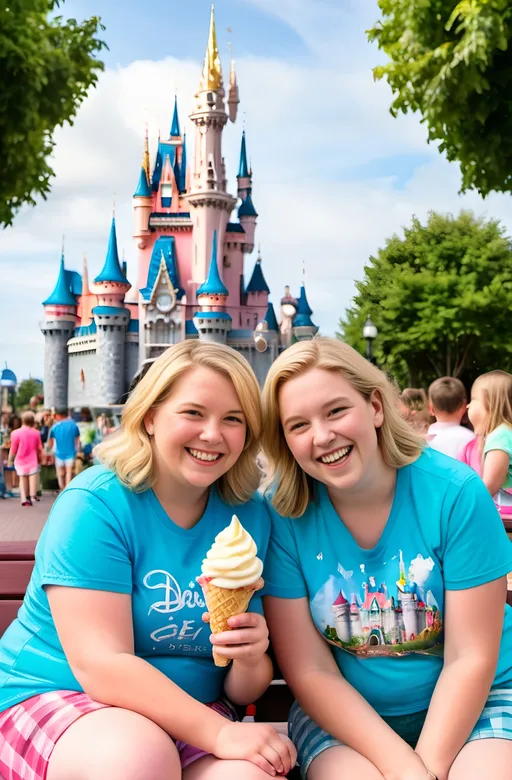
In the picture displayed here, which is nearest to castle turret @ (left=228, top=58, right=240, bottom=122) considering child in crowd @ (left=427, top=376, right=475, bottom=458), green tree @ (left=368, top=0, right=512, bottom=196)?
green tree @ (left=368, top=0, right=512, bottom=196)

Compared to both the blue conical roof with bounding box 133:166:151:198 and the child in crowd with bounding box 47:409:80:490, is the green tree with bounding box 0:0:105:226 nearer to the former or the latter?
the child in crowd with bounding box 47:409:80:490

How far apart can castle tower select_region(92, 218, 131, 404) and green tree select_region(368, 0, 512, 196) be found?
41465mm

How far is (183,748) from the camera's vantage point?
2316mm

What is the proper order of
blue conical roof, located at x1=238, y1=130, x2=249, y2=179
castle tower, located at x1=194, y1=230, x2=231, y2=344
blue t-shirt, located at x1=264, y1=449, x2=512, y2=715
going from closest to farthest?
blue t-shirt, located at x1=264, y1=449, x2=512, y2=715, castle tower, located at x1=194, y1=230, x2=231, y2=344, blue conical roof, located at x1=238, y1=130, x2=249, y2=179

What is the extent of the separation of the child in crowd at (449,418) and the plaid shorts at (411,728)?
3.71 m

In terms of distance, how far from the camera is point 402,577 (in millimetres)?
2443

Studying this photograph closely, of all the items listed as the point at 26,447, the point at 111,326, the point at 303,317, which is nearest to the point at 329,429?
the point at 26,447

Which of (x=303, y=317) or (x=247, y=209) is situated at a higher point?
(x=247, y=209)

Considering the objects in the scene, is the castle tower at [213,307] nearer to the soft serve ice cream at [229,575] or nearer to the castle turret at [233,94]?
the castle turret at [233,94]

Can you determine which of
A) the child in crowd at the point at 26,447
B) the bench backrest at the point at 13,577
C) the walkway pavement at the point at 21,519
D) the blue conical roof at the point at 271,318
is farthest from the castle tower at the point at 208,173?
the bench backrest at the point at 13,577

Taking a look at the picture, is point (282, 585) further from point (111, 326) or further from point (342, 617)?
point (111, 326)

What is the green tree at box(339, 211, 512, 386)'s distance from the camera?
109 feet

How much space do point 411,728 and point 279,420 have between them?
3.24 ft

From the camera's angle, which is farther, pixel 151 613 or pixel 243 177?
pixel 243 177
